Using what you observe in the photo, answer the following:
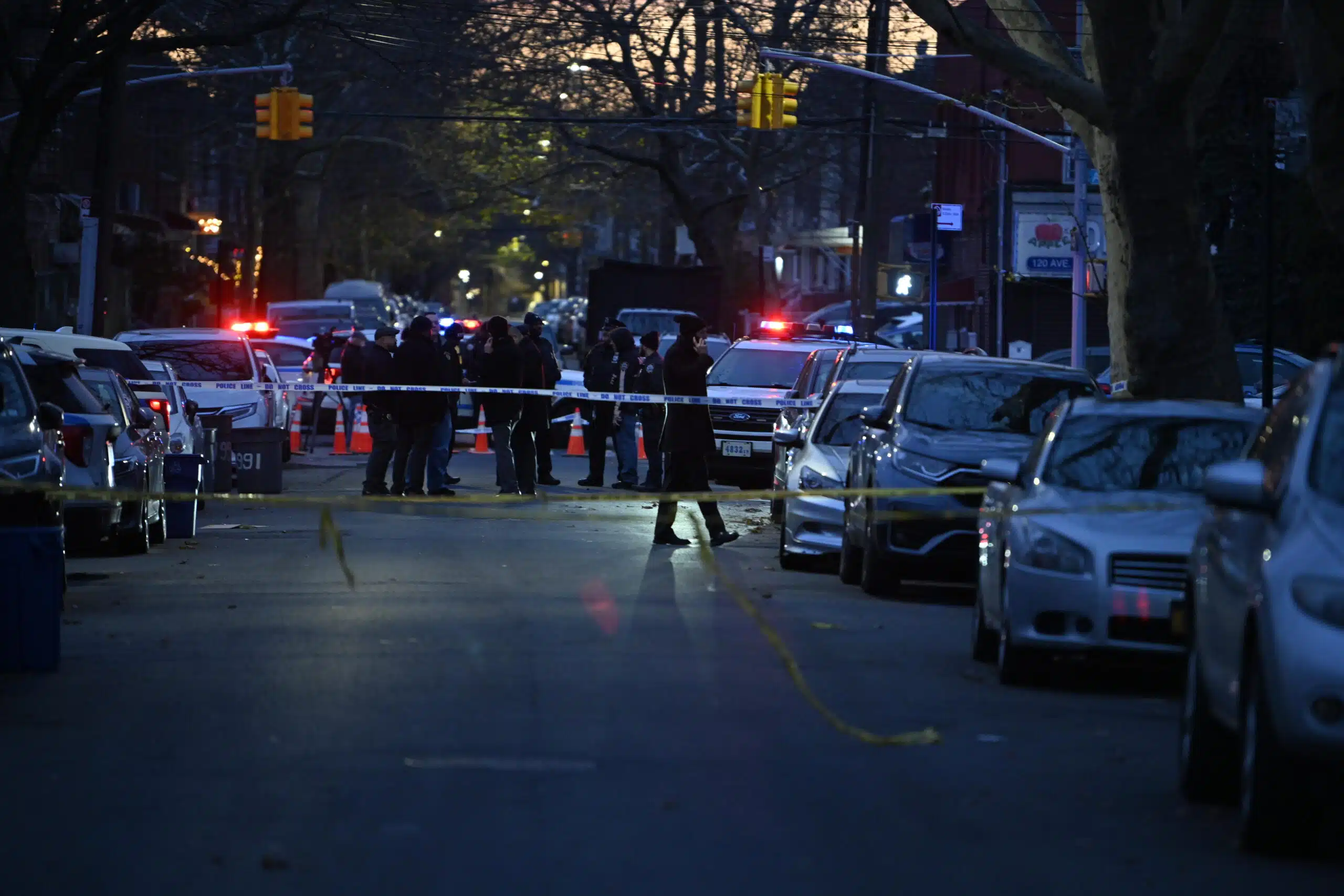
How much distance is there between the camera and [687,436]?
18562mm

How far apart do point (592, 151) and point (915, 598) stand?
4246 cm

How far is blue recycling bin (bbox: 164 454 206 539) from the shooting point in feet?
63.1

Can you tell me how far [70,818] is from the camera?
7.47 meters

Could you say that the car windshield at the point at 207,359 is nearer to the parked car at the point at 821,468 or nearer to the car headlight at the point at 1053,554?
the parked car at the point at 821,468

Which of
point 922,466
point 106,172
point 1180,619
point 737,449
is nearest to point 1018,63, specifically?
point 922,466

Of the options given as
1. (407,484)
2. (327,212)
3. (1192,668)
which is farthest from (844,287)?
(1192,668)

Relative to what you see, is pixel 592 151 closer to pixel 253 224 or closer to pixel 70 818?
pixel 253 224

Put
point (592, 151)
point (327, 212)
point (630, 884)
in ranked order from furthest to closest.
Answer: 1. point (327, 212)
2. point (592, 151)
3. point (630, 884)

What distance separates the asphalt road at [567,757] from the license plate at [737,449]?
10.4 metres

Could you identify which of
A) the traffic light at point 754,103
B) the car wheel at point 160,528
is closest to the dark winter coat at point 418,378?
the car wheel at point 160,528

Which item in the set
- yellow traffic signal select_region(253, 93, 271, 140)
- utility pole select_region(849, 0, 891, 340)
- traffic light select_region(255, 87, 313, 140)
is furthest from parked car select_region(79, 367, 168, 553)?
utility pole select_region(849, 0, 891, 340)

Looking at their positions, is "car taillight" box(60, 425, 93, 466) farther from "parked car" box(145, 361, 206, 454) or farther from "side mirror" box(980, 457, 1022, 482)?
"side mirror" box(980, 457, 1022, 482)

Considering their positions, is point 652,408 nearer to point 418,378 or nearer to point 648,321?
point 418,378

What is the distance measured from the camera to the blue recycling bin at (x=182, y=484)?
19.2 metres
